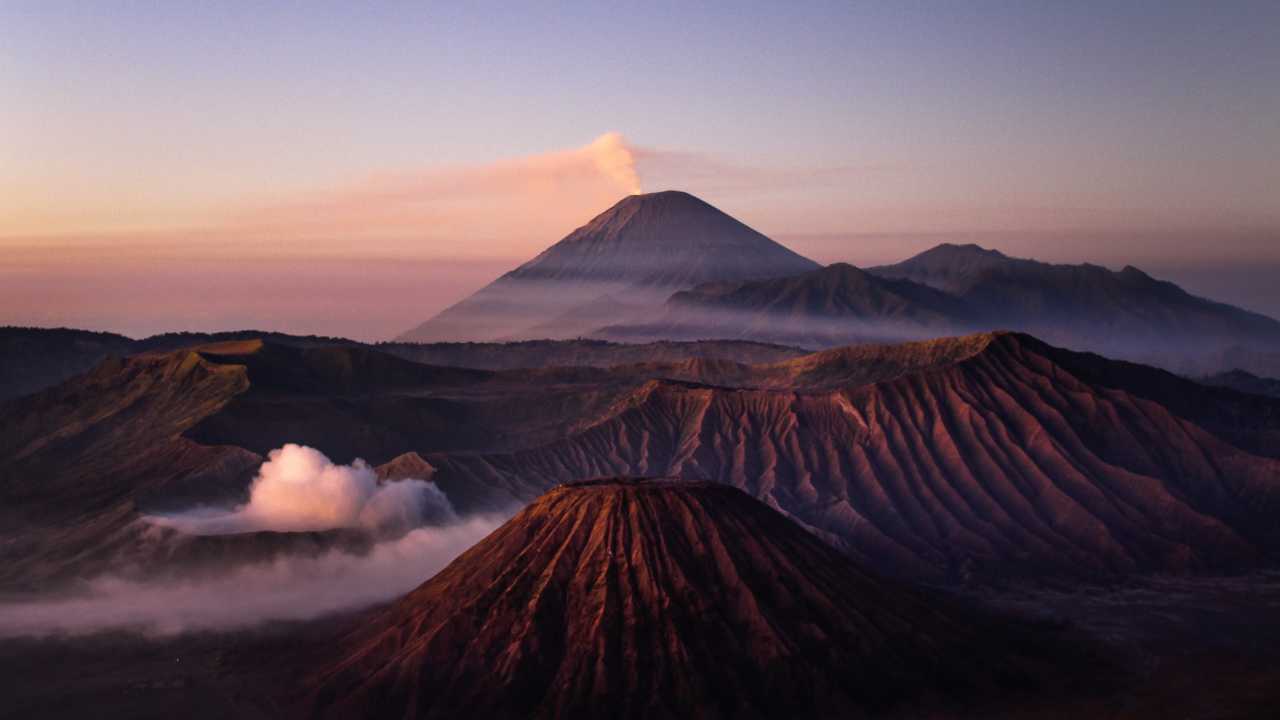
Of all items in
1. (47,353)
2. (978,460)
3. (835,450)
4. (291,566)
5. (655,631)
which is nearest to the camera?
(655,631)

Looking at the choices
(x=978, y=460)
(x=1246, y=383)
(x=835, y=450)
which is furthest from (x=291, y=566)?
(x=1246, y=383)

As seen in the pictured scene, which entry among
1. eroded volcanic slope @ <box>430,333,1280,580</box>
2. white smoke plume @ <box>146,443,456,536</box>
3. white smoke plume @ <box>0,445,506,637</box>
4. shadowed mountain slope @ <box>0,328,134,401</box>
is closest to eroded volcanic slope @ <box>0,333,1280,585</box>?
eroded volcanic slope @ <box>430,333,1280,580</box>

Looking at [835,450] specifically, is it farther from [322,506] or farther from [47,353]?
[47,353]

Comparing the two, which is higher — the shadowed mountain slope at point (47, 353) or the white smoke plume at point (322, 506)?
the shadowed mountain slope at point (47, 353)

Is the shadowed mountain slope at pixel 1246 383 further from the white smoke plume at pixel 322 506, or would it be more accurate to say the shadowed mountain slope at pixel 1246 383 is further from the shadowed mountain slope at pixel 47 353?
the shadowed mountain slope at pixel 47 353

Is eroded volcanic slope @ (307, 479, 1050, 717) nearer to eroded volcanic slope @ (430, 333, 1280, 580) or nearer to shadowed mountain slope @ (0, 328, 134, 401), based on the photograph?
eroded volcanic slope @ (430, 333, 1280, 580)

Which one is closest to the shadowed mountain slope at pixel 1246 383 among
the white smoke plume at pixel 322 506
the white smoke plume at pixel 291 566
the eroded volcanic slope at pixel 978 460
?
the eroded volcanic slope at pixel 978 460

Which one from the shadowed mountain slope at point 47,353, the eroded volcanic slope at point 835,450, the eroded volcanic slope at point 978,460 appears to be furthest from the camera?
the shadowed mountain slope at point 47,353
